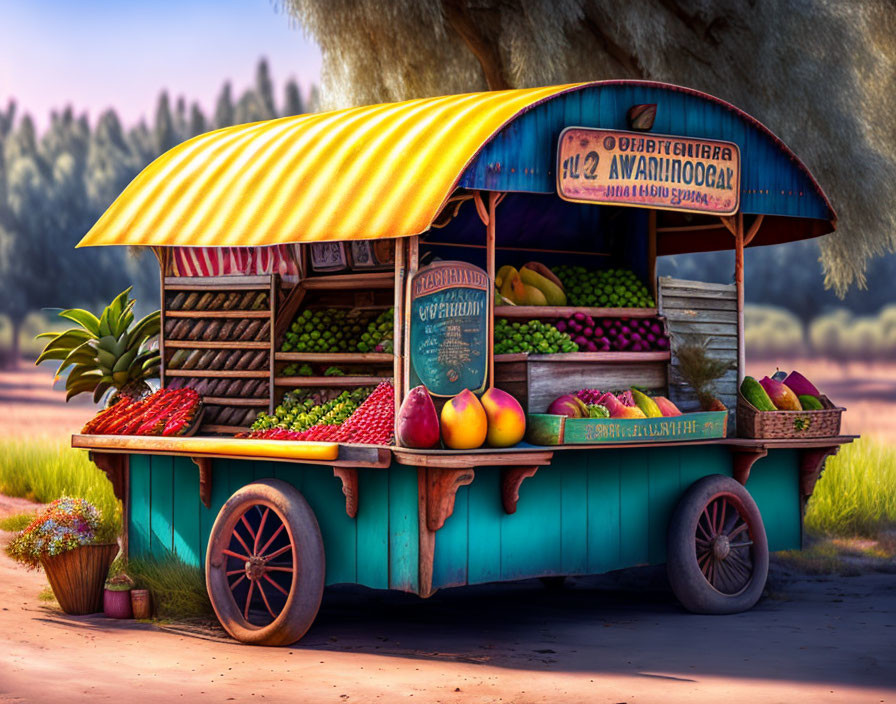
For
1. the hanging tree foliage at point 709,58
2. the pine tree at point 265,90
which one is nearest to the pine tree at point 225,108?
the pine tree at point 265,90

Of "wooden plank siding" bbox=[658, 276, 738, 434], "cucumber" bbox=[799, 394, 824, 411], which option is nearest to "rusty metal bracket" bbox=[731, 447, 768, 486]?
"wooden plank siding" bbox=[658, 276, 738, 434]

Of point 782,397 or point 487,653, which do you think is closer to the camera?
point 487,653

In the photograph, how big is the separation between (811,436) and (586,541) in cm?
204

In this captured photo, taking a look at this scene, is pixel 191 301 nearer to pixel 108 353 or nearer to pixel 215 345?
pixel 215 345

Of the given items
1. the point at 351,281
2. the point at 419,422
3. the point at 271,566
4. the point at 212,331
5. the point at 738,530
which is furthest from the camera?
the point at 212,331

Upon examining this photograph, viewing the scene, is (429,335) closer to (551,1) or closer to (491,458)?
(491,458)

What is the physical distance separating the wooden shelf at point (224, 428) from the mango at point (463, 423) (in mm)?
2320

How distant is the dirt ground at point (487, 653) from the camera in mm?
6949

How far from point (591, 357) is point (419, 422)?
162cm

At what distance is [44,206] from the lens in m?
49.9

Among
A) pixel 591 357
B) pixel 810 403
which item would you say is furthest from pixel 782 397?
pixel 591 357

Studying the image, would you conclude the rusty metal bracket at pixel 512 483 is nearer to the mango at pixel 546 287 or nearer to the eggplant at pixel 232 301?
the mango at pixel 546 287

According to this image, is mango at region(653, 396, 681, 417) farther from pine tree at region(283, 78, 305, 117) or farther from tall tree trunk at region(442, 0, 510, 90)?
pine tree at region(283, 78, 305, 117)

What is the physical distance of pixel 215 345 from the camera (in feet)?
33.2
